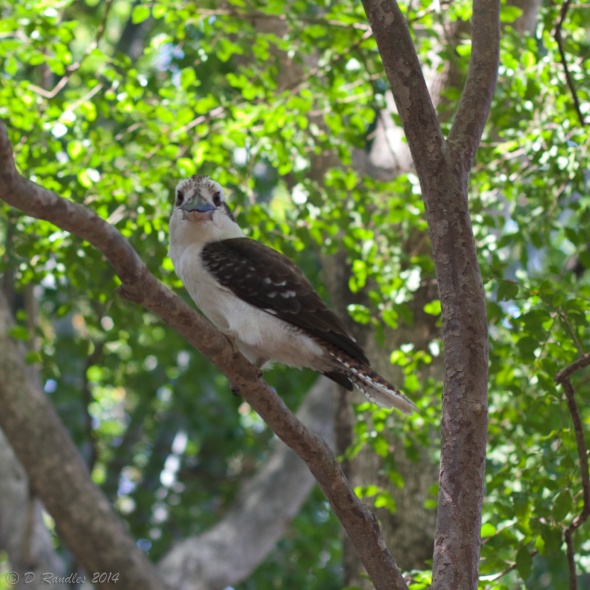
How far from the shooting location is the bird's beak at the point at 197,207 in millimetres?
4238

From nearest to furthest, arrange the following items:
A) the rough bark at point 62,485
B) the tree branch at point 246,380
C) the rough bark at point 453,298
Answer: the tree branch at point 246,380 → the rough bark at point 453,298 → the rough bark at point 62,485

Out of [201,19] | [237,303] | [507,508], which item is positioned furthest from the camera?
[201,19]

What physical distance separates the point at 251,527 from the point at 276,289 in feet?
13.2

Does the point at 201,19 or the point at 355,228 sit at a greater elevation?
the point at 201,19

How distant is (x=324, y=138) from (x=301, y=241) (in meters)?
0.64

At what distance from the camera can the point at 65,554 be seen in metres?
9.49

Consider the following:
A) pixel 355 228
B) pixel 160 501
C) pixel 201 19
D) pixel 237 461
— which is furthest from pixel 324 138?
pixel 237 461

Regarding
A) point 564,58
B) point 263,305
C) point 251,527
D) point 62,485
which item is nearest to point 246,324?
point 263,305

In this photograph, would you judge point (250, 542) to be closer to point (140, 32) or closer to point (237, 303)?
point (237, 303)

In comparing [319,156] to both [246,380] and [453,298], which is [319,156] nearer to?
[246,380]

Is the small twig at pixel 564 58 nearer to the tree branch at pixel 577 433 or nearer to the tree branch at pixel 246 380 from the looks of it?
the tree branch at pixel 577 433

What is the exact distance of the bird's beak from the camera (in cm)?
424

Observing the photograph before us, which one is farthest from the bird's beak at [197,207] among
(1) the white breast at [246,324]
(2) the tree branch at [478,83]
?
(2) the tree branch at [478,83]

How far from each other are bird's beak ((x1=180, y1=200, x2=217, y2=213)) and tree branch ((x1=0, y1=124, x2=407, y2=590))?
1.23 meters
